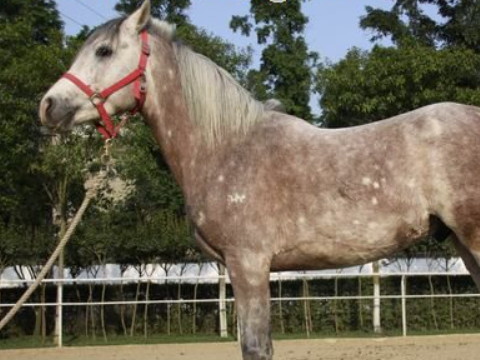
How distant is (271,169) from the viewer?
13.2ft

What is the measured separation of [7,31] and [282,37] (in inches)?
472

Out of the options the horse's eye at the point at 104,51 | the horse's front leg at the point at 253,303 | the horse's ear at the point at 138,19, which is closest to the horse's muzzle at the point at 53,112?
the horse's eye at the point at 104,51

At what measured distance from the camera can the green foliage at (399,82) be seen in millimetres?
16953

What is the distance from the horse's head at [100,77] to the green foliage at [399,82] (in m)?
13.2

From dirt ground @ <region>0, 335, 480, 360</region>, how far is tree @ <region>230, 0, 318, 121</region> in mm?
13382

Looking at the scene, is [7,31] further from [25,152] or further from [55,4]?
[55,4]

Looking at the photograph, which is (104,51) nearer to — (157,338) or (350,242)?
(350,242)

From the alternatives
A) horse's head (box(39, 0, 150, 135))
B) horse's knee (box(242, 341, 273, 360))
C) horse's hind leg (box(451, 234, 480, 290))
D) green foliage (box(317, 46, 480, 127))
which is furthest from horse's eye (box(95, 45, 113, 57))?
green foliage (box(317, 46, 480, 127))

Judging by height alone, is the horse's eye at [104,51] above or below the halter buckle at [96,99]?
above

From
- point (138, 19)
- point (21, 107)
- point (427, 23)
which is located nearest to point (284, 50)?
point (427, 23)

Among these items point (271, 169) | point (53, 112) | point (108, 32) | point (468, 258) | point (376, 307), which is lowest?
point (376, 307)

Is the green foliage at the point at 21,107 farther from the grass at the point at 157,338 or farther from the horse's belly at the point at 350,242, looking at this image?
the horse's belly at the point at 350,242

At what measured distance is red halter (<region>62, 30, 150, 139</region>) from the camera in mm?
4203

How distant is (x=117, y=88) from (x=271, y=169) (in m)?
0.98
